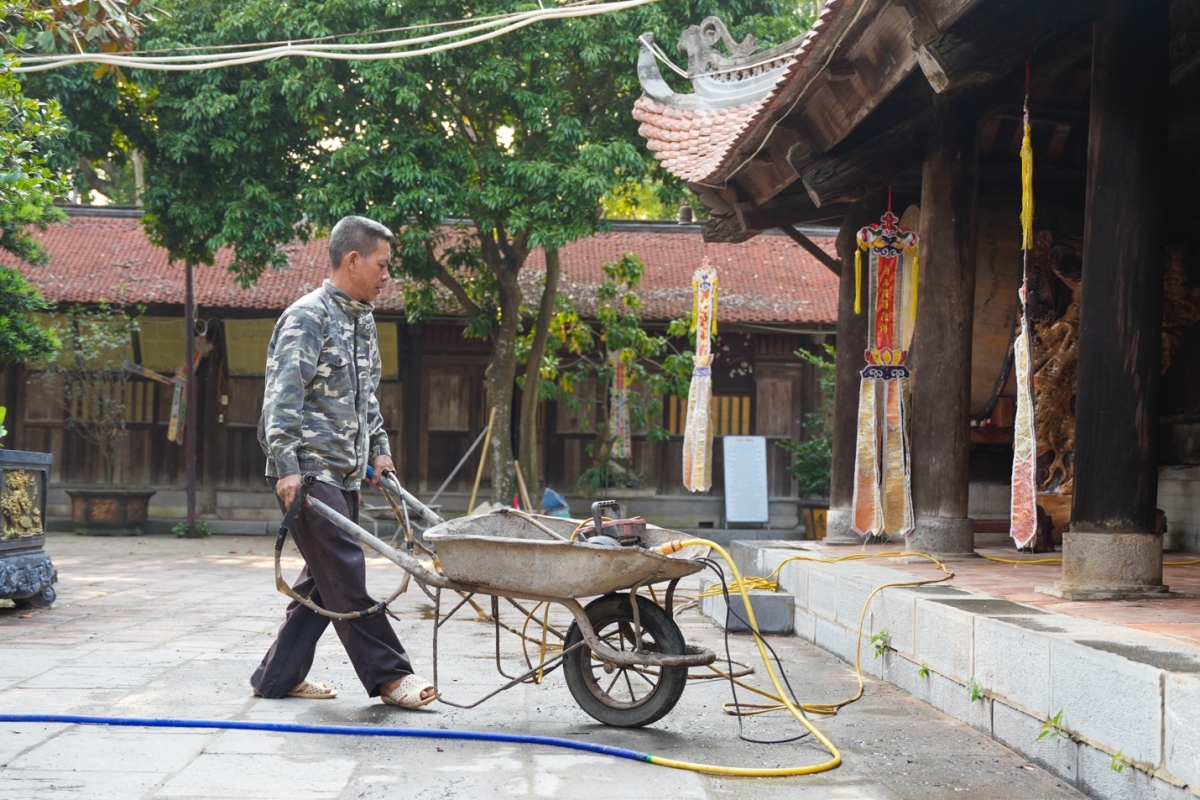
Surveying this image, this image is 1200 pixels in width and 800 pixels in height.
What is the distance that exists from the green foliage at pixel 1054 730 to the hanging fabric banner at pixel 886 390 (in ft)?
12.2

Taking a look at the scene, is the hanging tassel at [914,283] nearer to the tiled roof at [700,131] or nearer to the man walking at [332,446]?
the tiled roof at [700,131]

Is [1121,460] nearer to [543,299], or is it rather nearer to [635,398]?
[543,299]

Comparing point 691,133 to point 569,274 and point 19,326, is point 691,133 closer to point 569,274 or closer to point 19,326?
point 19,326

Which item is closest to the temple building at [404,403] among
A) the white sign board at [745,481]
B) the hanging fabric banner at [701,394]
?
the white sign board at [745,481]

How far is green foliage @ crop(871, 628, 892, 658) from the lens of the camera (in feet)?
19.1

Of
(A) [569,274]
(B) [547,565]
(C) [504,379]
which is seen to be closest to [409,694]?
(B) [547,565]

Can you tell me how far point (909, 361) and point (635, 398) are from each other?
8488mm

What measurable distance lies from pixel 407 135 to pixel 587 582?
36.3 ft

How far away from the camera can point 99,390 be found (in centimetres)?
1773

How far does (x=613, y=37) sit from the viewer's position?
561 inches

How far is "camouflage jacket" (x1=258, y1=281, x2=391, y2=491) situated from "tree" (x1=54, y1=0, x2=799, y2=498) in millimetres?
9032

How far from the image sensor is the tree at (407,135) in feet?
46.1

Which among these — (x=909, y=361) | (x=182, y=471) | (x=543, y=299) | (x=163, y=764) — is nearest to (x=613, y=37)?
(x=543, y=299)

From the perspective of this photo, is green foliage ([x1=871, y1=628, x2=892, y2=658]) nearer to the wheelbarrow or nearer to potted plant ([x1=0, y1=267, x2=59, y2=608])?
the wheelbarrow
